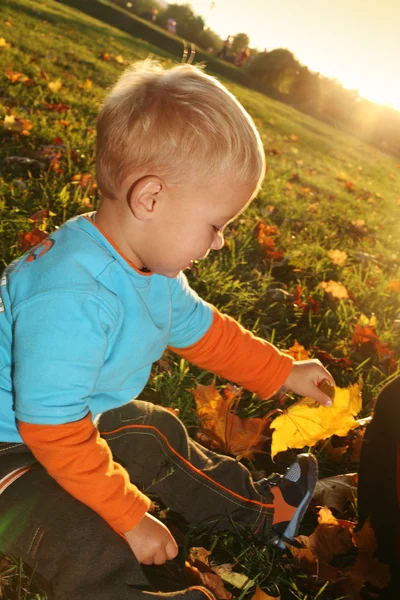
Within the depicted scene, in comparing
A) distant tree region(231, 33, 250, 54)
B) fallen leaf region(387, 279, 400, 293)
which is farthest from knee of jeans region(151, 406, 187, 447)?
distant tree region(231, 33, 250, 54)

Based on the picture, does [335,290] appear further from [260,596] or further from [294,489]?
[260,596]

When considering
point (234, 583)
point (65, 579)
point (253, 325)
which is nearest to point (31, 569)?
point (65, 579)

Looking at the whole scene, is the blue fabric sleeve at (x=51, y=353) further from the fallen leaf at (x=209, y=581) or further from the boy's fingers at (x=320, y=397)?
the boy's fingers at (x=320, y=397)

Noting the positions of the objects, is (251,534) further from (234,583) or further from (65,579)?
(65,579)

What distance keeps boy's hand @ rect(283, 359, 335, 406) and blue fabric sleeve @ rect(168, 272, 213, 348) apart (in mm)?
414

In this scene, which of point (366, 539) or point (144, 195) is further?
point (366, 539)

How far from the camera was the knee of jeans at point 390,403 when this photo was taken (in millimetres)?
1618

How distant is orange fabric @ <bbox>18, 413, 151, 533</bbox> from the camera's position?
1304 mm

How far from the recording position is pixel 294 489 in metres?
1.91

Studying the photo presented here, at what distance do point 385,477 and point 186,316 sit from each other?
35.9 inches

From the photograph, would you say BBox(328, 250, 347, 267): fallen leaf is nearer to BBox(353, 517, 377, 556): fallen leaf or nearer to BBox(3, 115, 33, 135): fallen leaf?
BBox(353, 517, 377, 556): fallen leaf

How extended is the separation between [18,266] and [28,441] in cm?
49

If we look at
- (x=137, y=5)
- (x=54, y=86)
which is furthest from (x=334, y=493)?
(x=137, y=5)

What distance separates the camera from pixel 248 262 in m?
3.53
